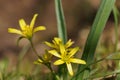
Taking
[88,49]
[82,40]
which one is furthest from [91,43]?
[82,40]

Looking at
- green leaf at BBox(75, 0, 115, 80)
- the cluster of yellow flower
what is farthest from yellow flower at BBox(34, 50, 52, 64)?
green leaf at BBox(75, 0, 115, 80)

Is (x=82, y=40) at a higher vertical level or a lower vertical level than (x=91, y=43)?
lower

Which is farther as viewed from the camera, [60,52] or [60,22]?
[60,22]

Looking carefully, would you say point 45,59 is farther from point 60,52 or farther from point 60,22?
point 60,22

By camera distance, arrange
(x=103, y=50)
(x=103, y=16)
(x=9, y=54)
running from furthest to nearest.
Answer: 1. (x=9, y=54)
2. (x=103, y=50)
3. (x=103, y=16)

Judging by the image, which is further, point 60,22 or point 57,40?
point 60,22

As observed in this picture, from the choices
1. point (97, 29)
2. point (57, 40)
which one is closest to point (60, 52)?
point (57, 40)

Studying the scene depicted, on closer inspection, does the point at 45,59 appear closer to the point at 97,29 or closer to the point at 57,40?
the point at 57,40

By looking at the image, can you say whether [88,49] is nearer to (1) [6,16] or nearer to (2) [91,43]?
(2) [91,43]

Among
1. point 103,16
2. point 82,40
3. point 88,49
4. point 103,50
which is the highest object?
point 103,16

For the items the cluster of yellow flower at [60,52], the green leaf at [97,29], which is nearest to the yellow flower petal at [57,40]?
the cluster of yellow flower at [60,52]

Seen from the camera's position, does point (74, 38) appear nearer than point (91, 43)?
No
